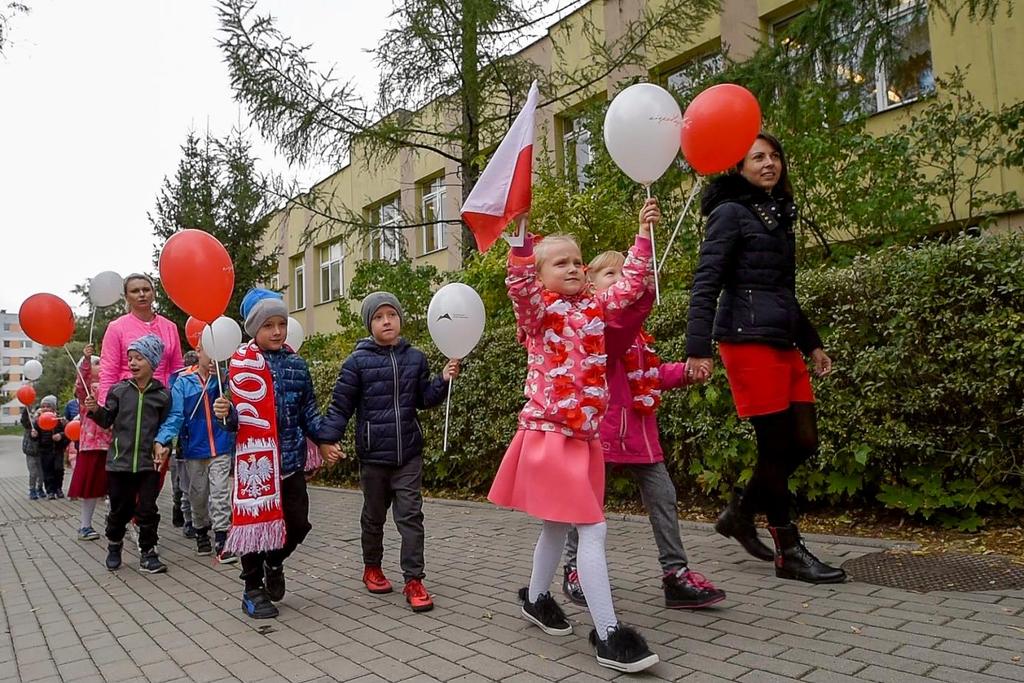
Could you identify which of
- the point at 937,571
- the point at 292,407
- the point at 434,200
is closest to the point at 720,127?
the point at 937,571

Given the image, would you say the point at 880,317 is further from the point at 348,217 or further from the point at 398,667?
the point at 348,217

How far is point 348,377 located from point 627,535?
2503 millimetres

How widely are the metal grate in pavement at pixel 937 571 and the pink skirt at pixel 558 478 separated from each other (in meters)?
1.77

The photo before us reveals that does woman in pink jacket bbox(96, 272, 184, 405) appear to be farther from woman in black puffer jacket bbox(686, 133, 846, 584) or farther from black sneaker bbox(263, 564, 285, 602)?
woman in black puffer jacket bbox(686, 133, 846, 584)

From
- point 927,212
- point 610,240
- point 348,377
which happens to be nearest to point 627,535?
point 348,377

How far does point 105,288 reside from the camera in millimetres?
6910

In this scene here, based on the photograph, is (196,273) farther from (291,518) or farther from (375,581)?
(375,581)

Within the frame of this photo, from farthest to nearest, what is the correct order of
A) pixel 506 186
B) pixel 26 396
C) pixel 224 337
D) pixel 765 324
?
pixel 26 396 → pixel 224 337 → pixel 765 324 → pixel 506 186

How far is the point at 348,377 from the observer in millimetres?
4406

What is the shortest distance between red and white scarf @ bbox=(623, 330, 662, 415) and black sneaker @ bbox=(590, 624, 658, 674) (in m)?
1.15

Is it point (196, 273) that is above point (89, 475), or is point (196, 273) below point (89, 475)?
above

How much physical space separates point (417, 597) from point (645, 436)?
1529 mm

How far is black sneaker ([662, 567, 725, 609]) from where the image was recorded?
3607 millimetres

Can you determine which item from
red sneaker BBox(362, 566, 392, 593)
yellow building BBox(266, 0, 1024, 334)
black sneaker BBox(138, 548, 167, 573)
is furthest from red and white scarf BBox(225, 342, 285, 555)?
yellow building BBox(266, 0, 1024, 334)
